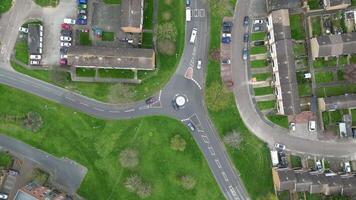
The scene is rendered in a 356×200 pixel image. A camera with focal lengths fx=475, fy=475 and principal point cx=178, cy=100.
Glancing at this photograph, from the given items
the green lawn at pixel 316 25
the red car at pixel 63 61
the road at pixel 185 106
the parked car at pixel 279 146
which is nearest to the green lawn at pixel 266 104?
the parked car at pixel 279 146

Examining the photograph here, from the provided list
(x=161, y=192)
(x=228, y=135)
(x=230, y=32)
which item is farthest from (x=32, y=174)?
(x=230, y=32)

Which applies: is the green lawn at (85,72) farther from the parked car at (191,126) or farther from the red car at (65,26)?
the parked car at (191,126)

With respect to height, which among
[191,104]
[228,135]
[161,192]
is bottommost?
[161,192]

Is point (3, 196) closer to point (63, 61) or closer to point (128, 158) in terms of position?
point (128, 158)

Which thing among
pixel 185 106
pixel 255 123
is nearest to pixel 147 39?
pixel 185 106

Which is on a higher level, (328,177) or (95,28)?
(95,28)

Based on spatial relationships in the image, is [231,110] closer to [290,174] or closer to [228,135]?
[228,135]

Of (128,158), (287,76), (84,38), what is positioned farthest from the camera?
(84,38)
